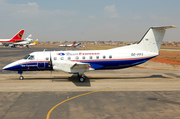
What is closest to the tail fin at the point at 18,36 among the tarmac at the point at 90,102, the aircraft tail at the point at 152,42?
the tarmac at the point at 90,102

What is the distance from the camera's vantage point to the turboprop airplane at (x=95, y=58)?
59.9ft

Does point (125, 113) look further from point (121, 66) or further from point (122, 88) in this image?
point (121, 66)

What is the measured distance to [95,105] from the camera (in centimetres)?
1088

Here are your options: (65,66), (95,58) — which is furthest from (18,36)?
(65,66)

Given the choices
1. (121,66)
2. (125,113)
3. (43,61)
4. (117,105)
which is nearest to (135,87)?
(121,66)

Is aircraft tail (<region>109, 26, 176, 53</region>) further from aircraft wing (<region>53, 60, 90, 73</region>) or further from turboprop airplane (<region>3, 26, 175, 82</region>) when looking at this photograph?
aircraft wing (<region>53, 60, 90, 73</region>)

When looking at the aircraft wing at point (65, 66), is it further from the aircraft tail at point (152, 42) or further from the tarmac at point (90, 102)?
the aircraft tail at point (152, 42)

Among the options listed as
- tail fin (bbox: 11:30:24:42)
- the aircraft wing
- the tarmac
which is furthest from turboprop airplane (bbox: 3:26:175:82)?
tail fin (bbox: 11:30:24:42)

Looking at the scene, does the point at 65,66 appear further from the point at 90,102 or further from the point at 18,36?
the point at 18,36

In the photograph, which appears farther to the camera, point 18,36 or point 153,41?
point 18,36

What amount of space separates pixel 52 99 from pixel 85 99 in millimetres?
2460

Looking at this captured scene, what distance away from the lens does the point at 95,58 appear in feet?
61.7

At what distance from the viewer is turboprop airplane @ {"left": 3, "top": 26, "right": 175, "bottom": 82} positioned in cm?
1825

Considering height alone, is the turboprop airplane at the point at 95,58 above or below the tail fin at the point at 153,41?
below
